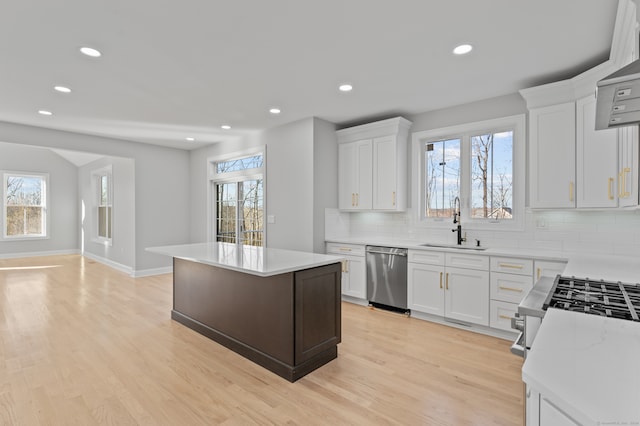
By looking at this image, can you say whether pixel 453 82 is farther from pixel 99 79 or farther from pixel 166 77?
pixel 99 79

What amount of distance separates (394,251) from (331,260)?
4.88 ft

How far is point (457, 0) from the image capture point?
6.80ft

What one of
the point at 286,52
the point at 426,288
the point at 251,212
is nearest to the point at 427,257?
the point at 426,288

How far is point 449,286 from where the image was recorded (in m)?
3.63

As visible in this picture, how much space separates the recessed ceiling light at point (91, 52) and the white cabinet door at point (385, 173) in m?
3.27

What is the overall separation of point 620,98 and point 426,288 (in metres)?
2.76

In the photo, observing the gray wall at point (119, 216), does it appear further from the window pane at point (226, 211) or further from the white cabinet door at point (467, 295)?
the white cabinet door at point (467, 295)

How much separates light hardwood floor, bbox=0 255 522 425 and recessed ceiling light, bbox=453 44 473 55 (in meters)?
2.68

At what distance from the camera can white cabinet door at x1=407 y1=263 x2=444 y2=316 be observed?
146 inches

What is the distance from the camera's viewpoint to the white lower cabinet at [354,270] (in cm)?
438

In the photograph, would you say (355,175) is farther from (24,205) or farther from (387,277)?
(24,205)

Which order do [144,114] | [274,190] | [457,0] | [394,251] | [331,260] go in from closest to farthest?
[457,0]
[331,260]
[394,251]
[144,114]
[274,190]

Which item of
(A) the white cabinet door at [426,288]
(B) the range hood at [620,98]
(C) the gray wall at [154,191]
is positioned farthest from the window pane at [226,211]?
(B) the range hood at [620,98]

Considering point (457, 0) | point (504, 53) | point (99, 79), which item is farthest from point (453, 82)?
point (99, 79)
